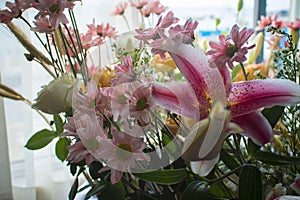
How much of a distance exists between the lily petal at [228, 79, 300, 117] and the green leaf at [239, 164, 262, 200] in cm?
7

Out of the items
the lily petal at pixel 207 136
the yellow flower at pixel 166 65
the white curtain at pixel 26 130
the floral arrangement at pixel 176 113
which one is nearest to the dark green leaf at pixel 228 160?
the floral arrangement at pixel 176 113

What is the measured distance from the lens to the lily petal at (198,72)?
408 mm

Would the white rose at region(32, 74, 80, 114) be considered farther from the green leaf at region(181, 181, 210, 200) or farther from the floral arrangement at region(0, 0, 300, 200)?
the green leaf at region(181, 181, 210, 200)

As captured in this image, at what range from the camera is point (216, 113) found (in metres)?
0.37

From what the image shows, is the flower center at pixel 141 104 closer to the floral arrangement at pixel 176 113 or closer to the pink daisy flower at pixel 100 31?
the floral arrangement at pixel 176 113

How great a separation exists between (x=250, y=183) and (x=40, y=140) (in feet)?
1.15

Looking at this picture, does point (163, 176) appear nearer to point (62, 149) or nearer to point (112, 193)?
point (112, 193)

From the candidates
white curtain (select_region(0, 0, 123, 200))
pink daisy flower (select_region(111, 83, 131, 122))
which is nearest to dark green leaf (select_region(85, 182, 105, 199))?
pink daisy flower (select_region(111, 83, 131, 122))

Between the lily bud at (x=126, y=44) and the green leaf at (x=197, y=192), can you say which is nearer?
the green leaf at (x=197, y=192)

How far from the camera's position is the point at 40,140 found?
2.04 ft

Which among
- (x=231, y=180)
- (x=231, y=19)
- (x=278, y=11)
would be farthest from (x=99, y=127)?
(x=278, y=11)

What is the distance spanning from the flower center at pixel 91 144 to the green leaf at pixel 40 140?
0.22 metres

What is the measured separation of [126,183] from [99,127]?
11cm

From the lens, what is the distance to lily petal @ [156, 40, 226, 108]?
41 centimetres
